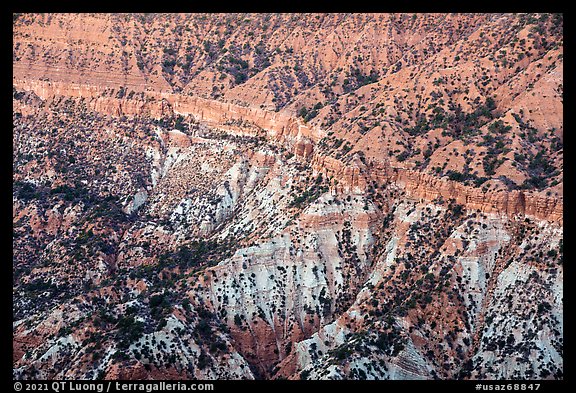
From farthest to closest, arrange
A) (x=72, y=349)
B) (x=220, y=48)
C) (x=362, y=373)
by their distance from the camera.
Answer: (x=220, y=48)
(x=72, y=349)
(x=362, y=373)

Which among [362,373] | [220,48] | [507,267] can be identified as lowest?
[362,373]

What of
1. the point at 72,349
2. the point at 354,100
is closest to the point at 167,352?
the point at 72,349

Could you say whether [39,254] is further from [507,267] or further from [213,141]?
[507,267]

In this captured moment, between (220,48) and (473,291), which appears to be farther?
(220,48)

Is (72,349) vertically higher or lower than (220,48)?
lower

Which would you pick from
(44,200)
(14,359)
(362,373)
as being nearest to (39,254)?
(44,200)

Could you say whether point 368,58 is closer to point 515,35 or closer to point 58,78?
point 515,35

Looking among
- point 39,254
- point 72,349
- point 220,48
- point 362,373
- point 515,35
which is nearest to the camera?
point 362,373
